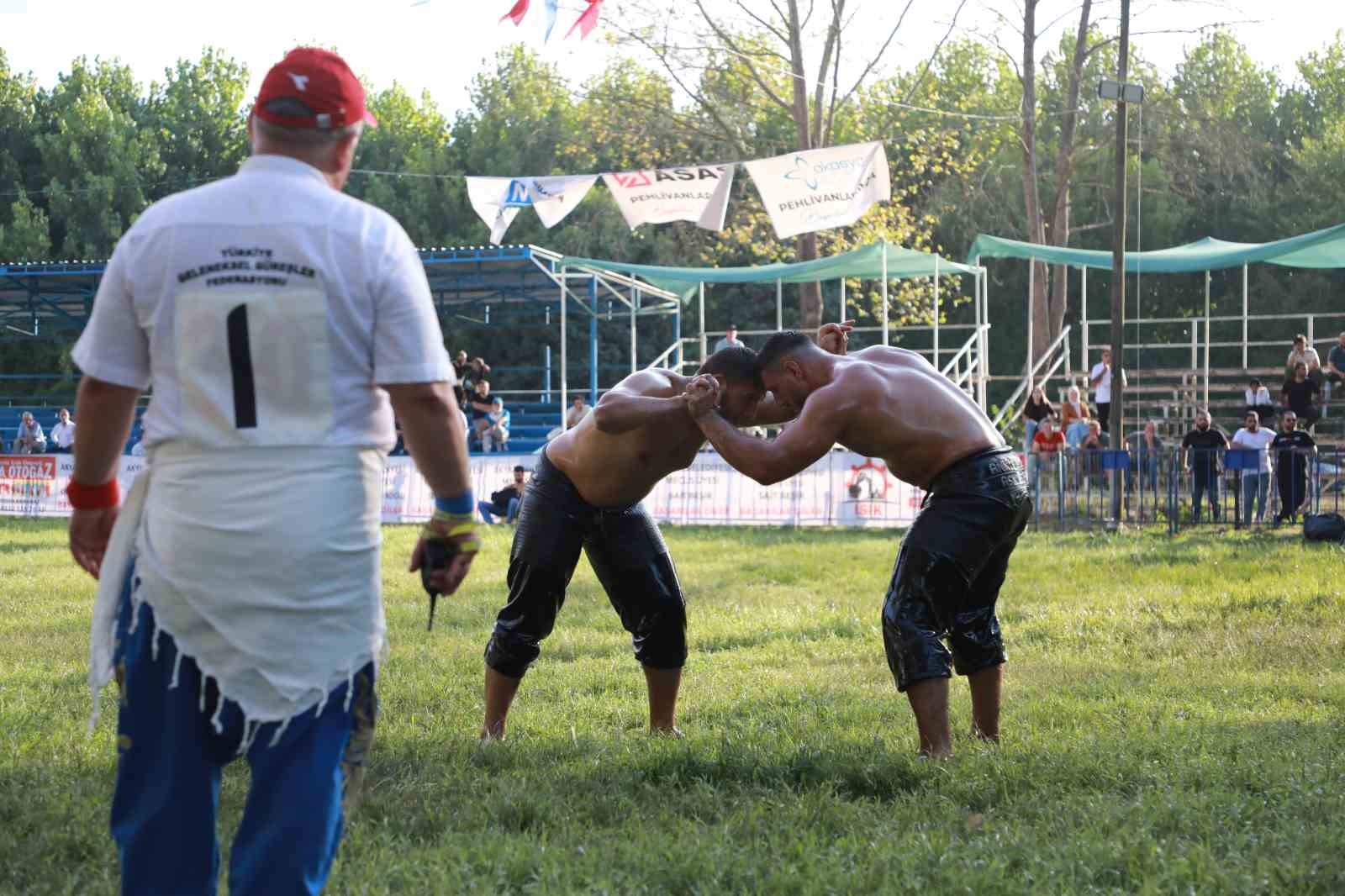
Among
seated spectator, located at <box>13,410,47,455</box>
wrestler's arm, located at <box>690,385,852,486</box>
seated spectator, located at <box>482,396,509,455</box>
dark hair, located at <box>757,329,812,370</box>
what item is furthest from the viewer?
seated spectator, located at <box>13,410,47,455</box>

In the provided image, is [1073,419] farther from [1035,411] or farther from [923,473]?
[923,473]

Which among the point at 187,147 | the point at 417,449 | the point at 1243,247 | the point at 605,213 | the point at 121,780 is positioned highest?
the point at 187,147

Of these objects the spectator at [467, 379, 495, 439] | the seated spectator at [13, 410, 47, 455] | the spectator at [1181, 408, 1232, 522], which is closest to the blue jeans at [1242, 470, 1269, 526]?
the spectator at [1181, 408, 1232, 522]

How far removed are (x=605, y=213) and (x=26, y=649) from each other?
125ft

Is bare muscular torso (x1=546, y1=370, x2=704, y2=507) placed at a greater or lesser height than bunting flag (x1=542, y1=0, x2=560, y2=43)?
lesser

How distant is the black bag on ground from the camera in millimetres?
14984

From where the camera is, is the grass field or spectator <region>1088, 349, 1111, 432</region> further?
spectator <region>1088, 349, 1111, 432</region>

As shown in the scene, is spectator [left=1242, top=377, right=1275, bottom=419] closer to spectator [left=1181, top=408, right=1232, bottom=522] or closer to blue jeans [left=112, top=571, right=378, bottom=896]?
spectator [left=1181, top=408, right=1232, bottom=522]

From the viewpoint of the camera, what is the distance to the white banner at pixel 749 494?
1962 centimetres

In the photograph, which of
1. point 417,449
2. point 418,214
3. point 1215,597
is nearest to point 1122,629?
point 1215,597

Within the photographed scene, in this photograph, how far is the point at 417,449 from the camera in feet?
9.89

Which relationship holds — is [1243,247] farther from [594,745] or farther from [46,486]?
[594,745]

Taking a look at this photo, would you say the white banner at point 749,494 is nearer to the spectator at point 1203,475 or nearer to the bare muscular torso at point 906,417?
the spectator at point 1203,475

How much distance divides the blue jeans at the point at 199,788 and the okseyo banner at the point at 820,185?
20.9 metres
